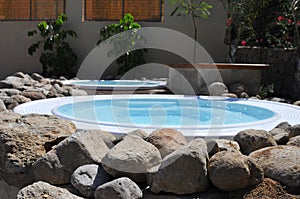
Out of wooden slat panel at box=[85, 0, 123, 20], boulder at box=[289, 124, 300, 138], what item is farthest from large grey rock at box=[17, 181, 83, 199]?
wooden slat panel at box=[85, 0, 123, 20]

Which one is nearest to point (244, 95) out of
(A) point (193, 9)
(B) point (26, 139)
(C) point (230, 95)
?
(C) point (230, 95)

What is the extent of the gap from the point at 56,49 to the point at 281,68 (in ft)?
20.1

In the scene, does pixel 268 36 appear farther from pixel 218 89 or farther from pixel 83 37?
pixel 83 37

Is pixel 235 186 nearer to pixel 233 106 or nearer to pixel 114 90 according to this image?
pixel 233 106

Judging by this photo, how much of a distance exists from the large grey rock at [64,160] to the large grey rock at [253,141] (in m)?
1.02

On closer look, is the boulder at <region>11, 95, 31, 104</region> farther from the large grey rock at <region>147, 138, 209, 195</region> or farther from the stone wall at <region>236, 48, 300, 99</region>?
the stone wall at <region>236, 48, 300, 99</region>

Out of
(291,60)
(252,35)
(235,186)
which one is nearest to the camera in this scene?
(235,186)

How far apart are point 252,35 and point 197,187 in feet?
23.4

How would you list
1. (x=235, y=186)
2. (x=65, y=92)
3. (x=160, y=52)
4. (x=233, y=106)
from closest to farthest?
(x=235, y=186), (x=233, y=106), (x=65, y=92), (x=160, y=52)

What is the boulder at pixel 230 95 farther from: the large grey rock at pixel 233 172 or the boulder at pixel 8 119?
the large grey rock at pixel 233 172

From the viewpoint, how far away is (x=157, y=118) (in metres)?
5.35

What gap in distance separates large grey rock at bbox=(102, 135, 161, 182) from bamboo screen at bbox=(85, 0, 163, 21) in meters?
9.21

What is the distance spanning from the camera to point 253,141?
2754 mm

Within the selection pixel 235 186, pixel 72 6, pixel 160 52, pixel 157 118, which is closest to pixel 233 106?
pixel 157 118
